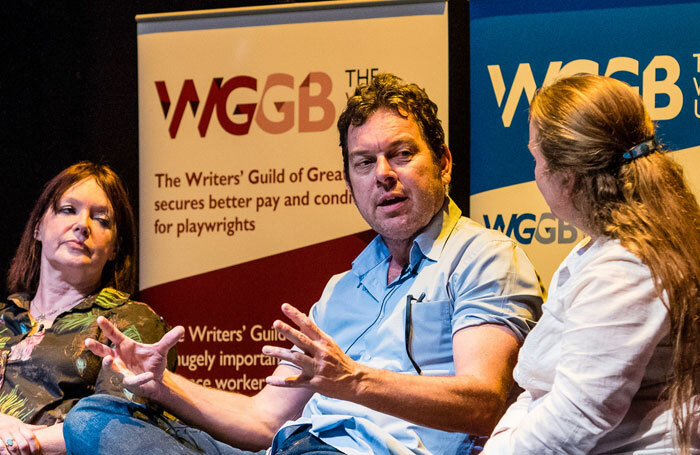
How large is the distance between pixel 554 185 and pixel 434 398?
57 cm

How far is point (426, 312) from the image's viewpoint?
213cm

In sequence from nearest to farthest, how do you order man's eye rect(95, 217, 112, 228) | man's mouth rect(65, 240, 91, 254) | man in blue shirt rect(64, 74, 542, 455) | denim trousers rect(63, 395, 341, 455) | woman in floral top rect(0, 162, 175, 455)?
1. man in blue shirt rect(64, 74, 542, 455)
2. denim trousers rect(63, 395, 341, 455)
3. woman in floral top rect(0, 162, 175, 455)
4. man's mouth rect(65, 240, 91, 254)
5. man's eye rect(95, 217, 112, 228)

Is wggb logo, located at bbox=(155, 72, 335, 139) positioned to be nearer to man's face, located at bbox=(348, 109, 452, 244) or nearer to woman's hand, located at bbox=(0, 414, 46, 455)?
man's face, located at bbox=(348, 109, 452, 244)

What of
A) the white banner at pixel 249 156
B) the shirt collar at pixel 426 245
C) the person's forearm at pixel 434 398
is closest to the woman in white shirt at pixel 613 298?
the person's forearm at pixel 434 398

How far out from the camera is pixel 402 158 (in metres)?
2.35

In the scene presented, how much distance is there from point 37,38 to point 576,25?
245 centimetres

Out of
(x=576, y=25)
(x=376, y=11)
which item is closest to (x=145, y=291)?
(x=376, y=11)

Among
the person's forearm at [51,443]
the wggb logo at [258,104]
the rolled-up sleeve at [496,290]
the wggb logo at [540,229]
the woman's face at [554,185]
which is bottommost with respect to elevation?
the person's forearm at [51,443]

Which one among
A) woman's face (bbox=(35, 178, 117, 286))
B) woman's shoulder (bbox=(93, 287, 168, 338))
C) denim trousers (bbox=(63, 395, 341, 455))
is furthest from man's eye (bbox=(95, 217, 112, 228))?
denim trousers (bbox=(63, 395, 341, 455))

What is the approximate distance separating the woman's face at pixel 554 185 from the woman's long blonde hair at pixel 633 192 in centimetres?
2

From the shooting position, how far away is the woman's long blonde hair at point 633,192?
143 cm

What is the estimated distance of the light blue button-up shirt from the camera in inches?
77.0

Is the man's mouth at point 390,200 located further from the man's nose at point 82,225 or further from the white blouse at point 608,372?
the man's nose at point 82,225

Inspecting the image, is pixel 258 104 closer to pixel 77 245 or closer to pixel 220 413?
pixel 77 245
